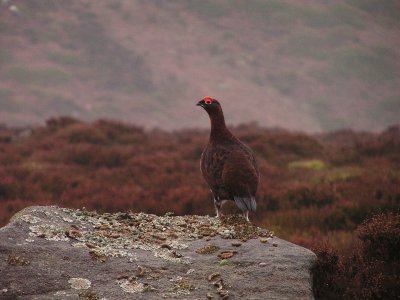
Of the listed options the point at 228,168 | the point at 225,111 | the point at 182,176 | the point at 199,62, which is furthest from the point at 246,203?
the point at 199,62

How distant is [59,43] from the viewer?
82.8 m

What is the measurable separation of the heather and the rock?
1011 mm

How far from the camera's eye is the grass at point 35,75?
234 feet

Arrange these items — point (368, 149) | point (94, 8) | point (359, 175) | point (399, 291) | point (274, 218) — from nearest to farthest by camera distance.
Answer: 1. point (399, 291)
2. point (274, 218)
3. point (359, 175)
4. point (368, 149)
5. point (94, 8)

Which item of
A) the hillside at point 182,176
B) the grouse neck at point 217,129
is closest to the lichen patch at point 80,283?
the grouse neck at point 217,129

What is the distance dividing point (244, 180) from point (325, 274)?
1.41 m

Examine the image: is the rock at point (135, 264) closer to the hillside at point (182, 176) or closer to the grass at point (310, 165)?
the hillside at point (182, 176)

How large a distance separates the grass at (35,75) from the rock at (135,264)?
70.0m

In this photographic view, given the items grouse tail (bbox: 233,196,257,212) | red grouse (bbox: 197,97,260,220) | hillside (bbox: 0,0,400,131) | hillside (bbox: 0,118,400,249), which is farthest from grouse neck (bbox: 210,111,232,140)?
hillside (bbox: 0,0,400,131)

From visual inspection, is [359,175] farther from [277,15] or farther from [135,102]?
[277,15]

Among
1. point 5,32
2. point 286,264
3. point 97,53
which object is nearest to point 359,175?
point 286,264

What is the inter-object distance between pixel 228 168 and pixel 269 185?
775cm

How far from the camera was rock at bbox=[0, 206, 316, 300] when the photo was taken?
421 centimetres

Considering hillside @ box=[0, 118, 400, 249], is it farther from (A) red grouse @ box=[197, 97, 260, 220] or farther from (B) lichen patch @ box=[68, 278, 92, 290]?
(B) lichen patch @ box=[68, 278, 92, 290]
